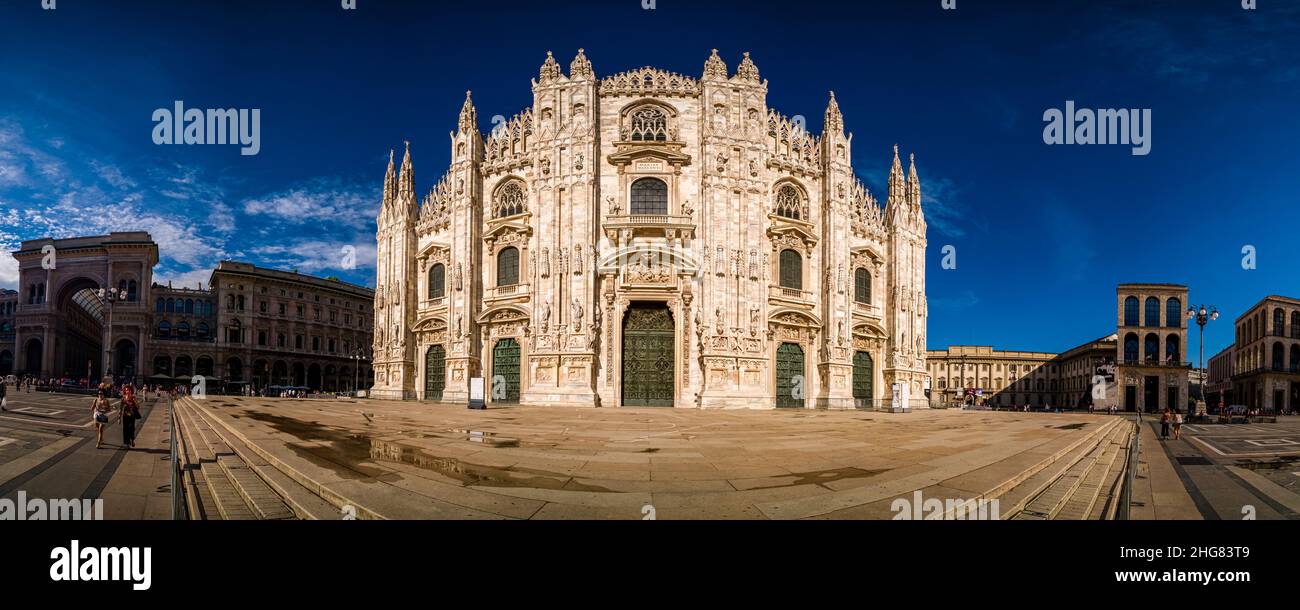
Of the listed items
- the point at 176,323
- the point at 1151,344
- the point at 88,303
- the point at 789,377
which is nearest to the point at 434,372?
the point at 789,377

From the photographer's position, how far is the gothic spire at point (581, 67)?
3118 centimetres

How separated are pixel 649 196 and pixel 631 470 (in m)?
24.6

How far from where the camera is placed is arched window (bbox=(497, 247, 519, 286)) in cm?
3247

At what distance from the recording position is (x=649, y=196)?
31.0 metres

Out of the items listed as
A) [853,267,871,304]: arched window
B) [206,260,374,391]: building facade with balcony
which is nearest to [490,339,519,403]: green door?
[853,267,871,304]: arched window

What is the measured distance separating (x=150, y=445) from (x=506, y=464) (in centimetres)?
920

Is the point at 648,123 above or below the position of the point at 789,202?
above

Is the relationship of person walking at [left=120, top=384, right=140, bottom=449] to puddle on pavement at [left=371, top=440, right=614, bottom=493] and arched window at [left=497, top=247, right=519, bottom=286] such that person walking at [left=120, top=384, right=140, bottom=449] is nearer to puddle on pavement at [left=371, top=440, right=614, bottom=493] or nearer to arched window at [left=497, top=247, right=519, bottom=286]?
puddle on pavement at [left=371, top=440, right=614, bottom=493]

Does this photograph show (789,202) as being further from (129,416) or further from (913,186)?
(129,416)

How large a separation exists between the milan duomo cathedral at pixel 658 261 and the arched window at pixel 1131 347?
5396 centimetres
